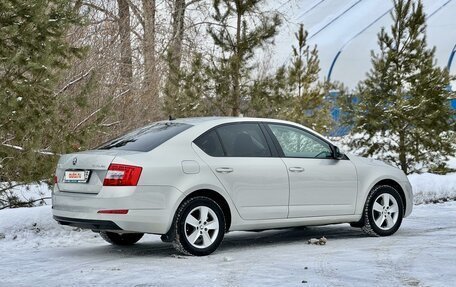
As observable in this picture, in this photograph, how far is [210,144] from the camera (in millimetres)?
8586

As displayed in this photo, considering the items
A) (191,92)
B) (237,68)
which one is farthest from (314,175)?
(191,92)

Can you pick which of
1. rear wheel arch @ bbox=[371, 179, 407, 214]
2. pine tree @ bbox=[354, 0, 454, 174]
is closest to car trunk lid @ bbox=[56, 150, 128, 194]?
rear wheel arch @ bbox=[371, 179, 407, 214]

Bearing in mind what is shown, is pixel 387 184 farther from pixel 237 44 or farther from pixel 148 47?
pixel 148 47

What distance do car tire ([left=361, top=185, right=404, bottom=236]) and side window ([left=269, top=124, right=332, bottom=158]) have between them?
2.77 ft

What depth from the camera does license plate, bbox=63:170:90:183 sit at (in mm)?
8070

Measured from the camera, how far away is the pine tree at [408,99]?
57.1ft

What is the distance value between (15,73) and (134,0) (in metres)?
13.1

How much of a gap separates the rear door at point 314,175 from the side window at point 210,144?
82cm

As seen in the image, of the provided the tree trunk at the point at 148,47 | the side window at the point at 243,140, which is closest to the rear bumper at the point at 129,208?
the side window at the point at 243,140

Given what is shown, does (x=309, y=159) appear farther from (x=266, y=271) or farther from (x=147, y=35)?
(x=147, y=35)

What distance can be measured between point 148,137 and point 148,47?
1235 centimetres

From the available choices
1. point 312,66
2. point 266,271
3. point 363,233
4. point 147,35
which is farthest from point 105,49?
point 266,271

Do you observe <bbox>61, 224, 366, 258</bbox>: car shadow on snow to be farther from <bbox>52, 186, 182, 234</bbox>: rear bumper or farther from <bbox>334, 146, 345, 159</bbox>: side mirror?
<bbox>334, 146, 345, 159</bbox>: side mirror

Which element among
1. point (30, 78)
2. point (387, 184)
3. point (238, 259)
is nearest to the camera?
point (238, 259)
